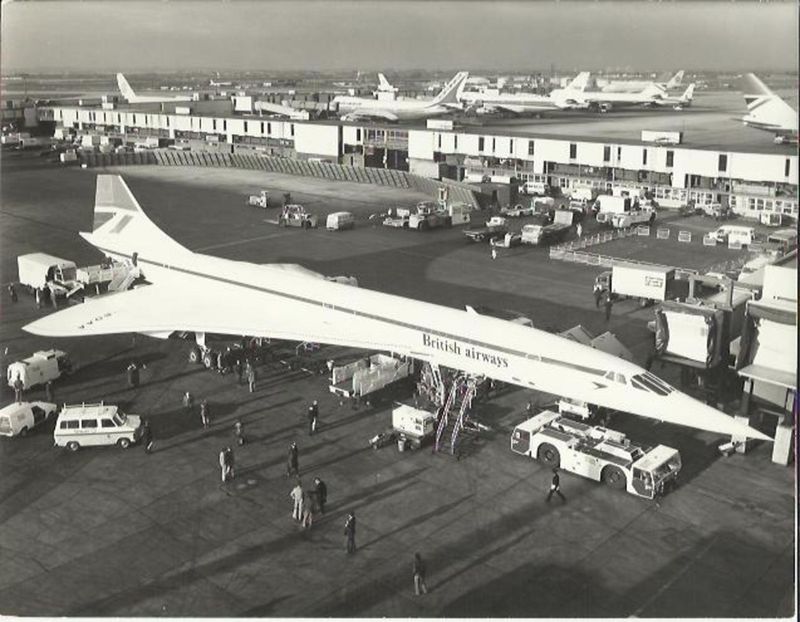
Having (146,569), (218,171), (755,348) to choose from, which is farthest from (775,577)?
(218,171)

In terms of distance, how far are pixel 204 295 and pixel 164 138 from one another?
370 ft

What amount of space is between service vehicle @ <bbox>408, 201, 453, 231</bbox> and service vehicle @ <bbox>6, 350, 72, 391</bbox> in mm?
45193

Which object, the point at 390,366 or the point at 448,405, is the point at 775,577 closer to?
the point at 448,405

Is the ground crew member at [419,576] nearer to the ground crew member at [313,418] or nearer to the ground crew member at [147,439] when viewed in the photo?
the ground crew member at [313,418]

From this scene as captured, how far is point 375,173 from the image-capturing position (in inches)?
4417

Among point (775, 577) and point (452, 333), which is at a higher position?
point (452, 333)

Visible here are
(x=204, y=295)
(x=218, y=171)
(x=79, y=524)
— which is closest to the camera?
(x=79, y=524)

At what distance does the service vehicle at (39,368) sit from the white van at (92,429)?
22.1 feet

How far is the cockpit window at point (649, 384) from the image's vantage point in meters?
30.6

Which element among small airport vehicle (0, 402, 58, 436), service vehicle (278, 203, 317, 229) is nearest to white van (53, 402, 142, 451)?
small airport vehicle (0, 402, 58, 436)

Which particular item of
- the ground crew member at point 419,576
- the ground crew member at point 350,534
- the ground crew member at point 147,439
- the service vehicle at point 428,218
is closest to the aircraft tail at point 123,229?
the ground crew member at point 147,439

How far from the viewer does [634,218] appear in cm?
8144

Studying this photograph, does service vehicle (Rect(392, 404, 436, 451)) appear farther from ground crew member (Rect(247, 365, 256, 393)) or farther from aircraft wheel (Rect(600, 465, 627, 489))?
ground crew member (Rect(247, 365, 256, 393))

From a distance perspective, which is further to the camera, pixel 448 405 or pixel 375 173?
pixel 375 173
